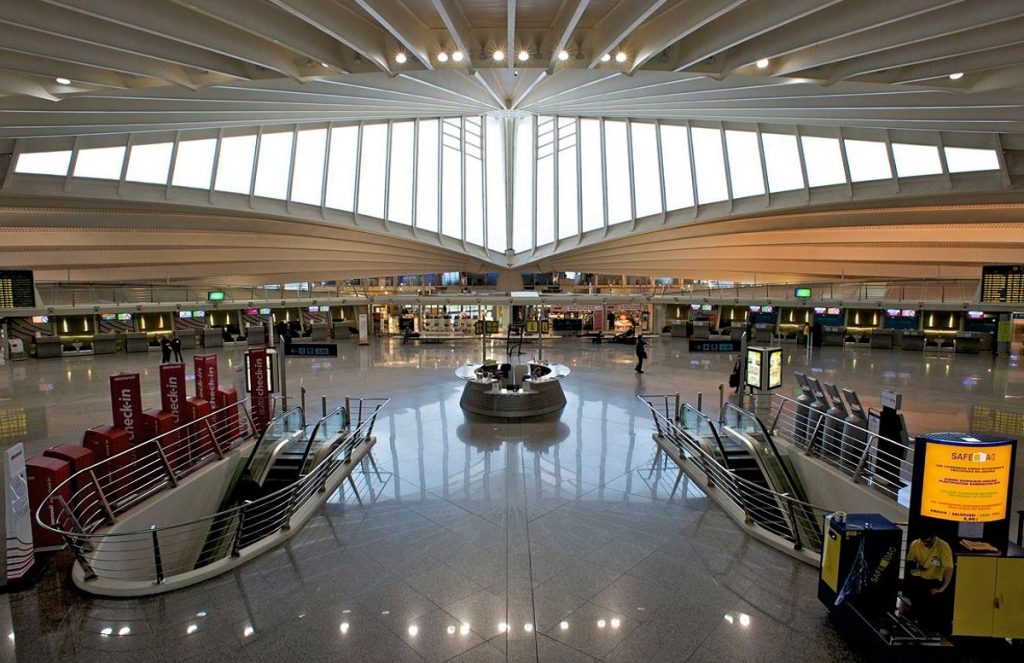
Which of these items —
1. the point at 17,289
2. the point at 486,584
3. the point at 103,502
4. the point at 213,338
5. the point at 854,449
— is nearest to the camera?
the point at 486,584

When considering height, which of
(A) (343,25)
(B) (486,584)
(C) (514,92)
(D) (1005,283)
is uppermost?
(C) (514,92)

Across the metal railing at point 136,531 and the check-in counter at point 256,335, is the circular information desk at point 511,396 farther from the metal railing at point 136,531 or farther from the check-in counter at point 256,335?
the check-in counter at point 256,335

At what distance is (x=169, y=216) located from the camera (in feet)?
68.0

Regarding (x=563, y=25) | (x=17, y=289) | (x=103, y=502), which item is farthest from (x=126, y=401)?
(x=17, y=289)

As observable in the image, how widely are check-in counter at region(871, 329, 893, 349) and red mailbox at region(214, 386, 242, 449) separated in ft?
94.0

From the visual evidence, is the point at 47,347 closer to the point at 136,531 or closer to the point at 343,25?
the point at 343,25

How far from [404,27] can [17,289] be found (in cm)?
Result: 2142

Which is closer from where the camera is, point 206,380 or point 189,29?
point 189,29

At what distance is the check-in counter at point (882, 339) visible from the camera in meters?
26.2

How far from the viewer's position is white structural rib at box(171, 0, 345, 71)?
6.18 m

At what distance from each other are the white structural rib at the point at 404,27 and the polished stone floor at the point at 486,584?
6.33 metres

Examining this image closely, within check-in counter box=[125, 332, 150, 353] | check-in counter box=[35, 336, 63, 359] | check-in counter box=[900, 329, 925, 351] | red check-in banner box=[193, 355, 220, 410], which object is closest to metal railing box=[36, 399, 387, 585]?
red check-in banner box=[193, 355, 220, 410]

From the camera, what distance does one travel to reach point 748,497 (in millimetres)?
7781

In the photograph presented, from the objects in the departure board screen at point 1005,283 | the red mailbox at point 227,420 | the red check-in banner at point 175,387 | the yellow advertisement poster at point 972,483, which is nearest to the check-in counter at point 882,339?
the departure board screen at point 1005,283
